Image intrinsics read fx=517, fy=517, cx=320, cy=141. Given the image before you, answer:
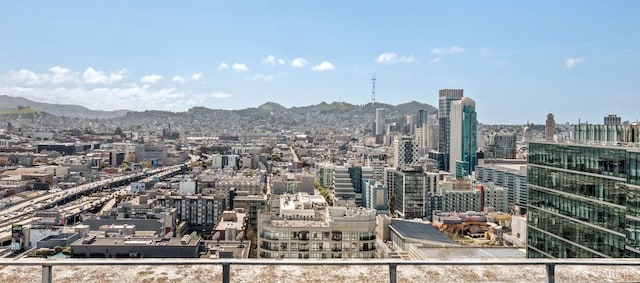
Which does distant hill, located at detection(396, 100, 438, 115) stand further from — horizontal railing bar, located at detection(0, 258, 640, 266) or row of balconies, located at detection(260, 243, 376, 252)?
horizontal railing bar, located at detection(0, 258, 640, 266)

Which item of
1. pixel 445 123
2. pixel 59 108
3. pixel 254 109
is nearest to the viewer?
pixel 445 123

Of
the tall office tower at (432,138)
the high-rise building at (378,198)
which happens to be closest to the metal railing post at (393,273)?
the high-rise building at (378,198)

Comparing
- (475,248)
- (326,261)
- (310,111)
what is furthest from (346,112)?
(326,261)

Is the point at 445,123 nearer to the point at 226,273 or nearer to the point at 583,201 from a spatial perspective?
the point at 583,201

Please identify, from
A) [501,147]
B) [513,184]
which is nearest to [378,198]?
[513,184]

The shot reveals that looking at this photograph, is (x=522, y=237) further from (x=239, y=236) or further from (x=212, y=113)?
(x=212, y=113)
